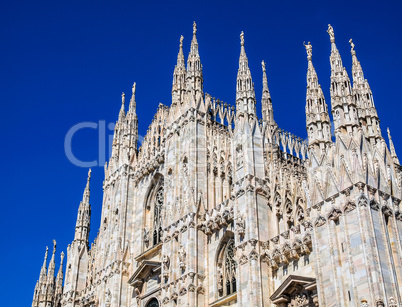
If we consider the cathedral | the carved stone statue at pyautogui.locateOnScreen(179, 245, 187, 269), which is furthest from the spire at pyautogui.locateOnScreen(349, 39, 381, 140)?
the carved stone statue at pyautogui.locateOnScreen(179, 245, 187, 269)

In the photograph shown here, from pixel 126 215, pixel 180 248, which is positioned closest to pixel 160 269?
pixel 180 248

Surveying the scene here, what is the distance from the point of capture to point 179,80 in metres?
41.7

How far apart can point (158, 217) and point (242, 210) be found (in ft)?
36.0

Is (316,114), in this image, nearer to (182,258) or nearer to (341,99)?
(341,99)

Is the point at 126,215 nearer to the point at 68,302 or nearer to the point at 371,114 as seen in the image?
the point at 68,302

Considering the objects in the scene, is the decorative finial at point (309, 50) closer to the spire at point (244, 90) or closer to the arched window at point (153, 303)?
the spire at point (244, 90)

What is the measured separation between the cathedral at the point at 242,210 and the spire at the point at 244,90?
0.08 m

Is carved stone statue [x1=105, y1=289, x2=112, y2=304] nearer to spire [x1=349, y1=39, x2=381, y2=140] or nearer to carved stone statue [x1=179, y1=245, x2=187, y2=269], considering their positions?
carved stone statue [x1=179, y1=245, x2=187, y2=269]

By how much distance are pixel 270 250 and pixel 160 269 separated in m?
9.46

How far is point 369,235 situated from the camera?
75.7ft

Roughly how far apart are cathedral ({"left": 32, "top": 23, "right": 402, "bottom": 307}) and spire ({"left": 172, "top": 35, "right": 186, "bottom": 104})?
0.09m

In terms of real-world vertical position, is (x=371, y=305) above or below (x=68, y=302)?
below

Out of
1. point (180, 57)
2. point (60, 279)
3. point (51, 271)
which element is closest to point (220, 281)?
point (180, 57)

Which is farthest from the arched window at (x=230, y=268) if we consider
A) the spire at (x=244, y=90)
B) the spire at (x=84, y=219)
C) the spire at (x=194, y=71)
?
the spire at (x=84, y=219)
